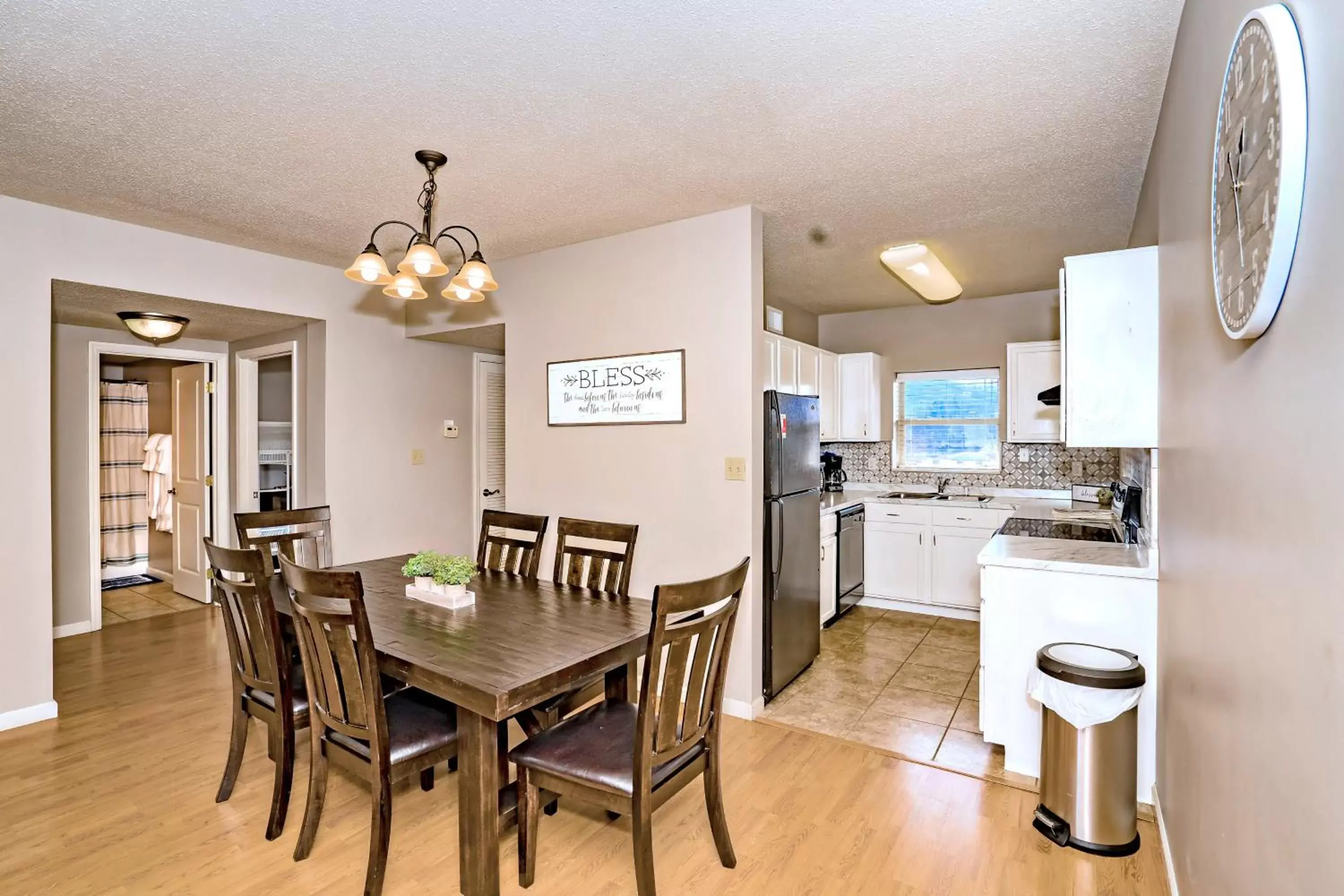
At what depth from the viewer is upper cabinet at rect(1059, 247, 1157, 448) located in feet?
7.71

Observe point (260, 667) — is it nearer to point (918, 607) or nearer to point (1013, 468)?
point (918, 607)

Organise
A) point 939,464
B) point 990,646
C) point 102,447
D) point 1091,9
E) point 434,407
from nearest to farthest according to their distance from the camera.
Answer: point 1091,9 < point 990,646 < point 434,407 < point 939,464 < point 102,447

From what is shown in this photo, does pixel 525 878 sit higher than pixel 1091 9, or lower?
lower

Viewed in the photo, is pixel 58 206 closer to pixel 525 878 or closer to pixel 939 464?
pixel 525 878

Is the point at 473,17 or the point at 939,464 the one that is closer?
the point at 473,17

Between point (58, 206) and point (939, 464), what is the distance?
600cm

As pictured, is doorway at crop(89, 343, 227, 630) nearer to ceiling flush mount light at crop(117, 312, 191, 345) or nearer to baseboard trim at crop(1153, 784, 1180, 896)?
ceiling flush mount light at crop(117, 312, 191, 345)

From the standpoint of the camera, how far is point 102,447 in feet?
20.5

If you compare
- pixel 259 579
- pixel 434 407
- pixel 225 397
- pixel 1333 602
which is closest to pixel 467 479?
pixel 434 407

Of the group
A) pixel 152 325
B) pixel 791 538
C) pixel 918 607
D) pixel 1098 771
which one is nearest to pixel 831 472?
pixel 918 607

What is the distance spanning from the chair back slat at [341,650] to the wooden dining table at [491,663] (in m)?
0.11

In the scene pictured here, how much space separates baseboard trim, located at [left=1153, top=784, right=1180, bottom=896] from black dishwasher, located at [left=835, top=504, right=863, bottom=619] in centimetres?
251

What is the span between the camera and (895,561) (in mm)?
5172

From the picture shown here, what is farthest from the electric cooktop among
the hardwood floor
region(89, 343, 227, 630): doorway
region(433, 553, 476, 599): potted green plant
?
region(89, 343, 227, 630): doorway
